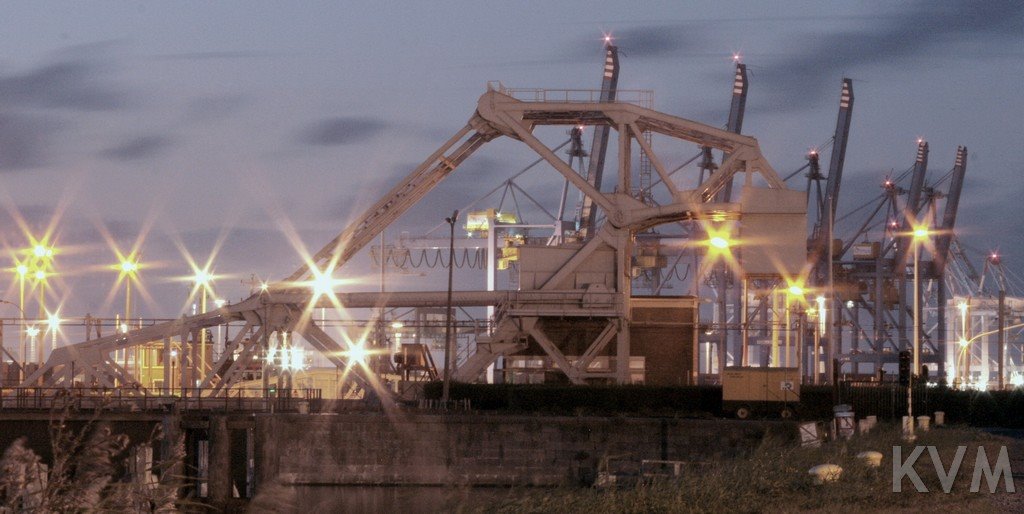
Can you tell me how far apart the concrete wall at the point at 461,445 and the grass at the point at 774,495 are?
86.8 feet

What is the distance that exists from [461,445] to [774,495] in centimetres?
3284

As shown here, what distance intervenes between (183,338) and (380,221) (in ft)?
37.1

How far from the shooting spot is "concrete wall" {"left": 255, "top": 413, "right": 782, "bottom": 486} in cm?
5347

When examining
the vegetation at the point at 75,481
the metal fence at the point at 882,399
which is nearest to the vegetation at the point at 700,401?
the metal fence at the point at 882,399

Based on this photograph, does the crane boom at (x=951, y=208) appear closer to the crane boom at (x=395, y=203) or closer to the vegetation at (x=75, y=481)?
the crane boom at (x=395, y=203)

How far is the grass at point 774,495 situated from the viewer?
2097 cm

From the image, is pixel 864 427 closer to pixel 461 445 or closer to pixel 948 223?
pixel 461 445

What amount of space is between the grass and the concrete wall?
1041 inches

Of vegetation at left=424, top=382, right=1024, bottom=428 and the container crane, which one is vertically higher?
the container crane

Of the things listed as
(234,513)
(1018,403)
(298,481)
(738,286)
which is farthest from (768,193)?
(738,286)

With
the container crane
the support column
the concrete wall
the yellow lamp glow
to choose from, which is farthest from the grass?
the container crane

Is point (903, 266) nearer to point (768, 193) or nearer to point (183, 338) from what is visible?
point (768, 193)

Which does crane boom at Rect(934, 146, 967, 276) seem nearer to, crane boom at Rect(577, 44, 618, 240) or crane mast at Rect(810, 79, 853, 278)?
crane mast at Rect(810, 79, 853, 278)

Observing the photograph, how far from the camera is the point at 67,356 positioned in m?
72.8
